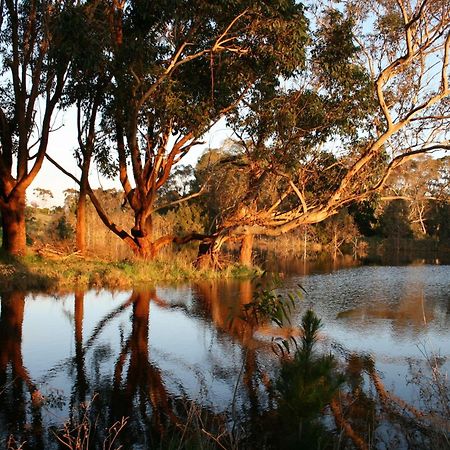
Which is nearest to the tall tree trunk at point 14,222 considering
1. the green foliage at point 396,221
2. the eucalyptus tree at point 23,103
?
the eucalyptus tree at point 23,103

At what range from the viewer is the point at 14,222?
55.3ft

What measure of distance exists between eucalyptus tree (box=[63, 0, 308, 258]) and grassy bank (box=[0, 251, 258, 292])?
64.8 inches

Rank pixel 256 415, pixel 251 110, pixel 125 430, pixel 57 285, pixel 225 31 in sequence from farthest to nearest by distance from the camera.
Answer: pixel 251 110, pixel 225 31, pixel 57 285, pixel 256 415, pixel 125 430

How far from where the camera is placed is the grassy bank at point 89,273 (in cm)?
1338

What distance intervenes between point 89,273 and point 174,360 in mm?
8497

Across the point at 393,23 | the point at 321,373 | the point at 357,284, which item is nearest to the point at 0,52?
the point at 393,23

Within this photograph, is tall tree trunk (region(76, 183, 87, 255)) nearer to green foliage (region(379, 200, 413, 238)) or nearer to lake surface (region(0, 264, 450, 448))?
lake surface (region(0, 264, 450, 448))

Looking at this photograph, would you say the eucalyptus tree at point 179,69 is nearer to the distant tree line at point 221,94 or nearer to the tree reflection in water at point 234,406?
the distant tree line at point 221,94

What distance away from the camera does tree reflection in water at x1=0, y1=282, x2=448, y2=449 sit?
3549 millimetres

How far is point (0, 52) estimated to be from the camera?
60.2 feet

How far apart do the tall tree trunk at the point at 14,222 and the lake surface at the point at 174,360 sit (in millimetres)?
5212

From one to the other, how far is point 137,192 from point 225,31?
6088 mm

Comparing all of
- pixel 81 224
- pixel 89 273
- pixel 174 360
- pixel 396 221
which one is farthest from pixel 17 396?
pixel 396 221

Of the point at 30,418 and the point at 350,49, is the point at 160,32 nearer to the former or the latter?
the point at 350,49
